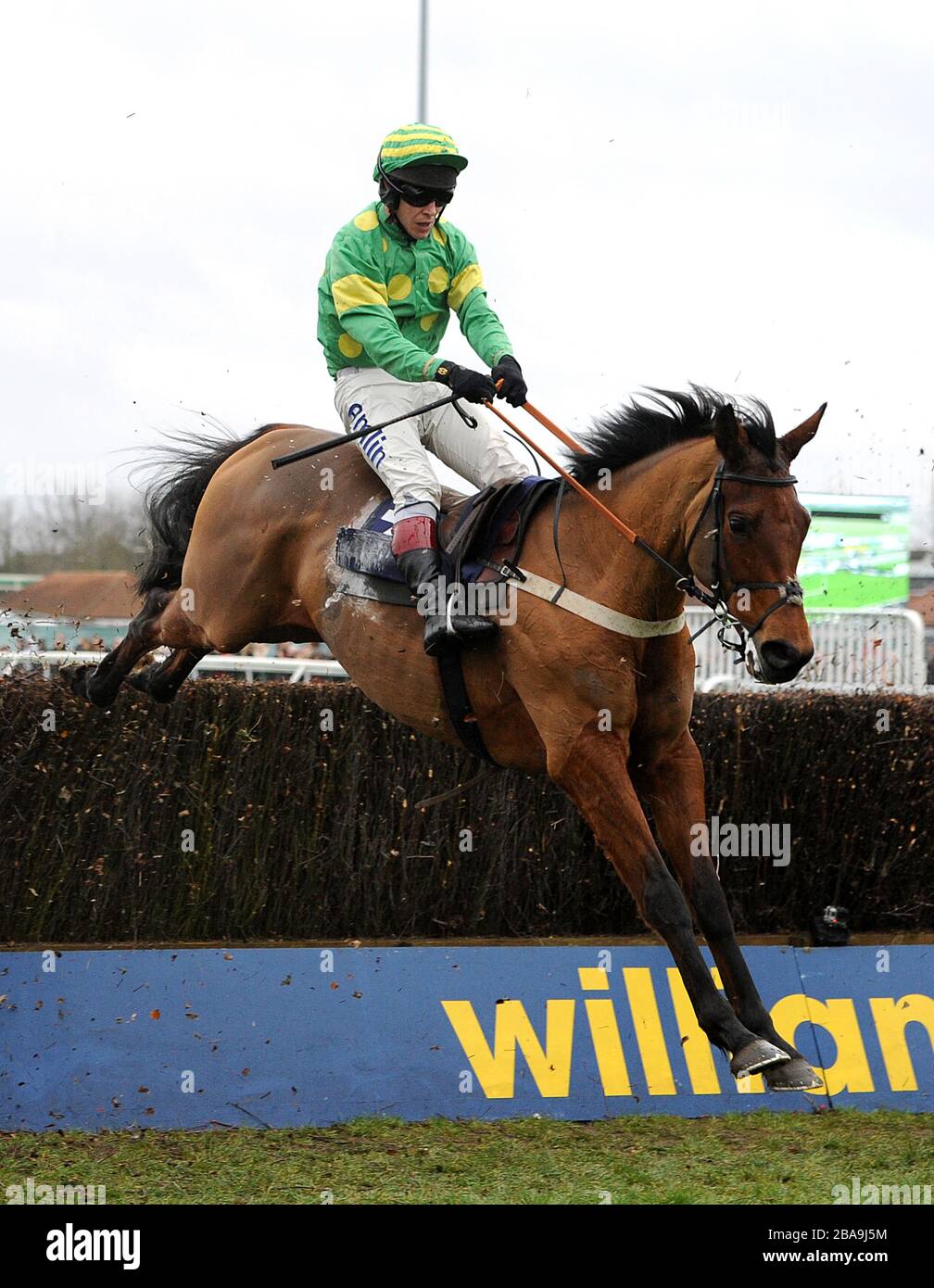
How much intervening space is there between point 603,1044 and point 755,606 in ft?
7.98

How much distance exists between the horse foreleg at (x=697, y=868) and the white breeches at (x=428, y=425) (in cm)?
131

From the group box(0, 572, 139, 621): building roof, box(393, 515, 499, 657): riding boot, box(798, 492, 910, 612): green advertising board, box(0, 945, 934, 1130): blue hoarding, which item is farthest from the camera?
box(798, 492, 910, 612): green advertising board

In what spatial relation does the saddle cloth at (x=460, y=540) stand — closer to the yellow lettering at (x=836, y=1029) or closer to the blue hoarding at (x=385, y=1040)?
the blue hoarding at (x=385, y=1040)

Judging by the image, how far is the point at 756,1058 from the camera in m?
4.37

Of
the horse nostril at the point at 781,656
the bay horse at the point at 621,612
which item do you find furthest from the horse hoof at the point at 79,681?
the horse nostril at the point at 781,656

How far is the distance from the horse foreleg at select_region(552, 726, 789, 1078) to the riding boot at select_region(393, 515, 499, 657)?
0.57 metres

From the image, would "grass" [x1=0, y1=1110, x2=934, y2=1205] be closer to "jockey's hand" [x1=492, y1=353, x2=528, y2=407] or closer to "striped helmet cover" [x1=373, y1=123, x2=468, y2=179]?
"jockey's hand" [x1=492, y1=353, x2=528, y2=407]

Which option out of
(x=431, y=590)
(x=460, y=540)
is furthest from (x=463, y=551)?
(x=431, y=590)

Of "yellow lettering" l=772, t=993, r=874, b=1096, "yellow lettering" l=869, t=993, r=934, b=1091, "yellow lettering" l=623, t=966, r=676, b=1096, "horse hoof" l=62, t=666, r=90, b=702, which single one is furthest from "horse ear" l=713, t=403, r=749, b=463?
"horse hoof" l=62, t=666, r=90, b=702

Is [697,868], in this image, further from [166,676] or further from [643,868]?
[166,676]

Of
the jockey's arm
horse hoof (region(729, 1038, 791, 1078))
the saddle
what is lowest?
horse hoof (region(729, 1038, 791, 1078))

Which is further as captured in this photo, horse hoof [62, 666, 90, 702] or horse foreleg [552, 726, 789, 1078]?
horse hoof [62, 666, 90, 702]

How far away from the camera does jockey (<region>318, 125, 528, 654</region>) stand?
520 centimetres

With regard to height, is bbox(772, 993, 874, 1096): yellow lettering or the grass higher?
bbox(772, 993, 874, 1096): yellow lettering
